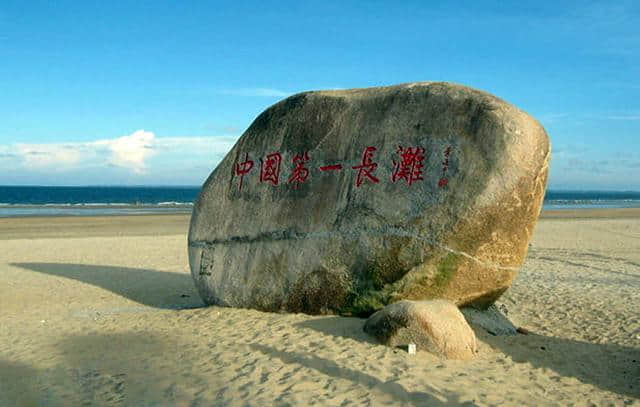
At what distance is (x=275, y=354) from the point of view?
264 inches

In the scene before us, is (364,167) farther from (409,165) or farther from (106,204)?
(106,204)

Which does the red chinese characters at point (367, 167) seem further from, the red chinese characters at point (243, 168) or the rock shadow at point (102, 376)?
the rock shadow at point (102, 376)

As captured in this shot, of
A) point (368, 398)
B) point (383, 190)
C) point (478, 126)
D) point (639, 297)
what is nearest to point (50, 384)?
point (368, 398)

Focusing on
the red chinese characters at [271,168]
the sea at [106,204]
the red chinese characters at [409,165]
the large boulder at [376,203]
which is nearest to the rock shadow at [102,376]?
the large boulder at [376,203]

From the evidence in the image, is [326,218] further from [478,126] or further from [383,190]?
[478,126]

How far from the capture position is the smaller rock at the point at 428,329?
6.61m

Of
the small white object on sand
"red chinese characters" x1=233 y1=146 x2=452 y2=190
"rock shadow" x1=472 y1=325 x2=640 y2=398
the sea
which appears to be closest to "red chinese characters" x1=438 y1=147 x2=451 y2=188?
"red chinese characters" x1=233 y1=146 x2=452 y2=190

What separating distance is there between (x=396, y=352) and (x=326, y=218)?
2256 mm

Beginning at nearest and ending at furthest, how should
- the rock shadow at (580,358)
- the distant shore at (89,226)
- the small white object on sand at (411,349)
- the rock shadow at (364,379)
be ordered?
the rock shadow at (364,379) < the rock shadow at (580,358) < the small white object on sand at (411,349) < the distant shore at (89,226)

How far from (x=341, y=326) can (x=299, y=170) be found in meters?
2.33

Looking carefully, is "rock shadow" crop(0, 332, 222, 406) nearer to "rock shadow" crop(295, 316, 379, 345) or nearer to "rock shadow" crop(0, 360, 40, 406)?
"rock shadow" crop(0, 360, 40, 406)

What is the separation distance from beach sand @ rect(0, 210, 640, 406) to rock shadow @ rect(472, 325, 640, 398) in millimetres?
24

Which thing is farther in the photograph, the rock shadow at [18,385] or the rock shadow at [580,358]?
the rock shadow at [580,358]

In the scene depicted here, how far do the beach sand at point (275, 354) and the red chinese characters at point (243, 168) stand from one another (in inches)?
80.2
